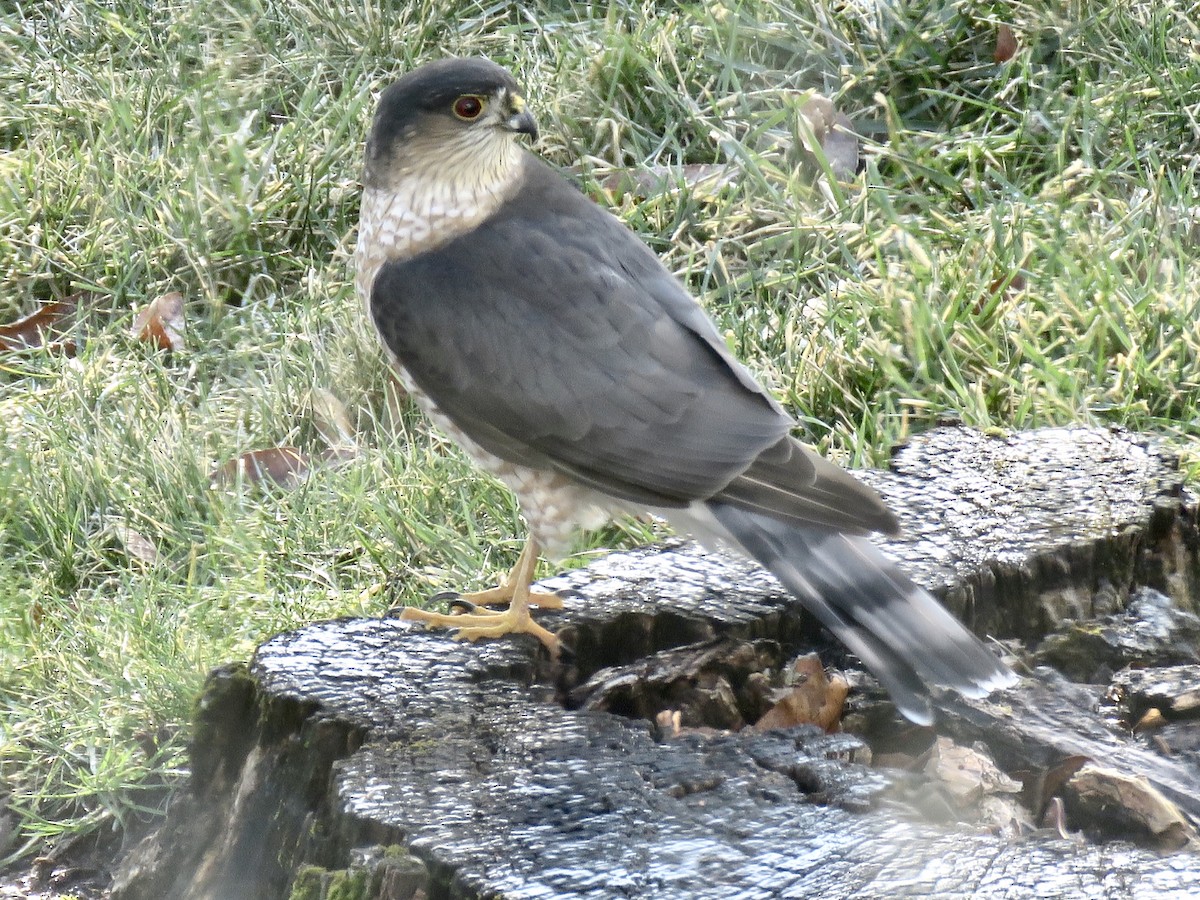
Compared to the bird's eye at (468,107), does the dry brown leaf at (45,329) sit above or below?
below

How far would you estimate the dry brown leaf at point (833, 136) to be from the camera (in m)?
5.39

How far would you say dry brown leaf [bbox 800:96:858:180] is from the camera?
17.7 ft

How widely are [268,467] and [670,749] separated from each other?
244 centimetres

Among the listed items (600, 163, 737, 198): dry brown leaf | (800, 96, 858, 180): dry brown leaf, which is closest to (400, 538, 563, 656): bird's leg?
(600, 163, 737, 198): dry brown leaf

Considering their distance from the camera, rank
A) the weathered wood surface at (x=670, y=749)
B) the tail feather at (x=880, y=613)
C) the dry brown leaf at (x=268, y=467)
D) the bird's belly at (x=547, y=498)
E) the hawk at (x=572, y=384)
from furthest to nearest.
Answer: the dry brown leaf at (x=268, y=467) < the bird's belly at (x=547, y=498) < the hawk at (x=572, y=384) < the tail feather at (x=880, y=613) < the weathered wood surface at (x=670, y=749)

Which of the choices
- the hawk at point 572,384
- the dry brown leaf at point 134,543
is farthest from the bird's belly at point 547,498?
the dry brown leaf at point 134,543

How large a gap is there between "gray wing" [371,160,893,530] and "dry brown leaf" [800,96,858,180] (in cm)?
220

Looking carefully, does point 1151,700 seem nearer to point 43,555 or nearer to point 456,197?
point 456,197

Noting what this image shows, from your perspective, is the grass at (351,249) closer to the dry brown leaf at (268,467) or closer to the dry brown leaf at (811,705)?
the dry brown leaf at (268,467)

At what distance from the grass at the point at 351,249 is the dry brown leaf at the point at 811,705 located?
123 cm

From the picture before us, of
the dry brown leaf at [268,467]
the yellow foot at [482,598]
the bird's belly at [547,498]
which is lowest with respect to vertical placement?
the dry brown leaf at [268,467]

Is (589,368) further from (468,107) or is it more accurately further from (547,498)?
(468,107)

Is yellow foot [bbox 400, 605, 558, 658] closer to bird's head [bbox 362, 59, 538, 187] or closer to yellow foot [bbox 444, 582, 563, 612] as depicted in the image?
yellow foot [bbox 444, 582, 563, 612]

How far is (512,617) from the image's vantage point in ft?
9.45
